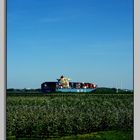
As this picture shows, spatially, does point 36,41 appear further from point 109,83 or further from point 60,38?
point 109,83

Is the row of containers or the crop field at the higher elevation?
the row of containers

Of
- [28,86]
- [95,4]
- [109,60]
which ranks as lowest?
[28,86]

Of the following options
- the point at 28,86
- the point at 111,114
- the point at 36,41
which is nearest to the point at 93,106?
the point at 111,114

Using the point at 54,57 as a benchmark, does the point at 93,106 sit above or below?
below

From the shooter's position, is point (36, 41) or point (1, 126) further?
point (36, 41)

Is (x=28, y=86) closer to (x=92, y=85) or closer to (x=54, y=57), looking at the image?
(x=54, y=57)

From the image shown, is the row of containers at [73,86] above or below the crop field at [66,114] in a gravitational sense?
above

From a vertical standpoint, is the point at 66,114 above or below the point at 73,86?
below
